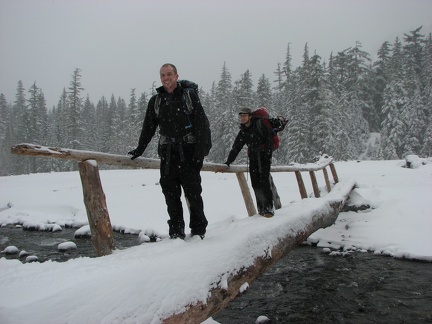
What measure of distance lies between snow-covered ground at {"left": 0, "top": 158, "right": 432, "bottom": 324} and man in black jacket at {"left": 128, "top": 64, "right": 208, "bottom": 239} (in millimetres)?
385

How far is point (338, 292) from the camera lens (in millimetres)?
5035

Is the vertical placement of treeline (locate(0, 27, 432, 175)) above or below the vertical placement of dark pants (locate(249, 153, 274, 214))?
above

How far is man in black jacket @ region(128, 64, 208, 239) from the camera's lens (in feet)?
12.6

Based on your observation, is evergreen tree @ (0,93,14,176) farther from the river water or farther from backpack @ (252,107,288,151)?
the river water

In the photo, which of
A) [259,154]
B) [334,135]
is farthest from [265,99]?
[259,154]

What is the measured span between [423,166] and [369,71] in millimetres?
40272

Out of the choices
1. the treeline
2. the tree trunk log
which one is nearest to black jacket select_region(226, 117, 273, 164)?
Result: the tree trunk log

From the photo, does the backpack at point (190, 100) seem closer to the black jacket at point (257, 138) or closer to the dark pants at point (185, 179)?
the dark pants at point (185, 179)

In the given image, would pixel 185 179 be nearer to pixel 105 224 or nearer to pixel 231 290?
pixel 105 224

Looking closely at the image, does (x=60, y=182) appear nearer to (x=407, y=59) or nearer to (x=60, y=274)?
(x=60, y=274)

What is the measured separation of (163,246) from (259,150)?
320 centimetres

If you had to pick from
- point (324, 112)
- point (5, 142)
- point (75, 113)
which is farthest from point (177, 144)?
point (5, 142)

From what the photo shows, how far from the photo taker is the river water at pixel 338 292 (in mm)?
4266

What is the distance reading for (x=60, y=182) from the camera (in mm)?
20859
